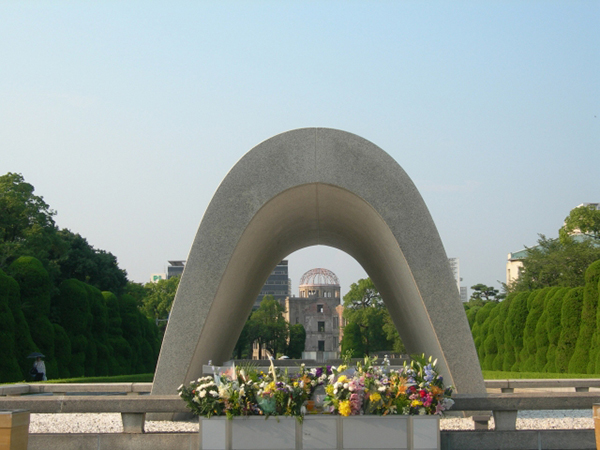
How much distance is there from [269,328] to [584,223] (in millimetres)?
31598

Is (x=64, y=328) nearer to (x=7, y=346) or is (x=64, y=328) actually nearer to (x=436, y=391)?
(x=7, y=346)

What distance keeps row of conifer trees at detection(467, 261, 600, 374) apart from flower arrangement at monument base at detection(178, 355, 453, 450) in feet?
51.4

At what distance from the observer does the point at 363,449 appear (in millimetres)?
6621

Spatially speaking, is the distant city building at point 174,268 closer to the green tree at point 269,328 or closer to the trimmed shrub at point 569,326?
the green tree at point 269,328

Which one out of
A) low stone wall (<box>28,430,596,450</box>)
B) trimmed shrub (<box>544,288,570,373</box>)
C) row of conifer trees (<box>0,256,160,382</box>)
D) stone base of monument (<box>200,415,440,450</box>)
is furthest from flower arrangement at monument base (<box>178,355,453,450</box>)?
trimmed shrub (<box>544,288,570,373</box>)

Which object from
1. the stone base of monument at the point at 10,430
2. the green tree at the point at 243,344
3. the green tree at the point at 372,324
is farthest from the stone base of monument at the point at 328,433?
the green tree at the point at 372,324

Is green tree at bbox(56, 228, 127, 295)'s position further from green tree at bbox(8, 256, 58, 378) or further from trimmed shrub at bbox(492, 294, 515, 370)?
trimmed shrub at bbox(492, 294, 515, 370)

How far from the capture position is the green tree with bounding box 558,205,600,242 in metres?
45.6

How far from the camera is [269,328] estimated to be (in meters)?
65.0

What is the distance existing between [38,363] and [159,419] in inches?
451

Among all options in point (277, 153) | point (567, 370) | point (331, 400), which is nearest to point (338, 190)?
point (277, 153)

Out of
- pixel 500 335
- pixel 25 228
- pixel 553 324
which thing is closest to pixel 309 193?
pixel 553 324

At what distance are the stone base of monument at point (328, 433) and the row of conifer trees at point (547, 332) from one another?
51.5 ft

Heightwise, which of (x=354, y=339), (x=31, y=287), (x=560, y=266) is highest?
(x=560, y=266)
